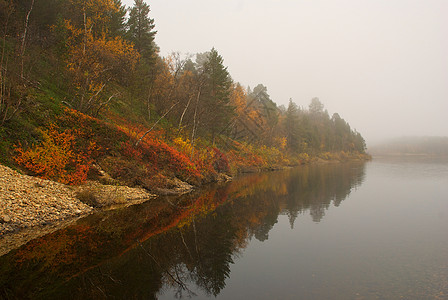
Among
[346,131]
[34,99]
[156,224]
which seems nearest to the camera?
[156,224]

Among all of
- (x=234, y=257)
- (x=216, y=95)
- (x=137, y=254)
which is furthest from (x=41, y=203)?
(x=216, y=95)

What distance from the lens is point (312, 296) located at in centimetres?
698

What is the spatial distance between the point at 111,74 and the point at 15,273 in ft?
73.6

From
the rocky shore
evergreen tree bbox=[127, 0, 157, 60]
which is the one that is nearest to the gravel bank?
the rocky shore

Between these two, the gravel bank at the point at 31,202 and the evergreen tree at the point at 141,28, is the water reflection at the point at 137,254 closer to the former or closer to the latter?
the gravel bank at the point at 31,202

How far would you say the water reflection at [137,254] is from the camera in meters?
6.97

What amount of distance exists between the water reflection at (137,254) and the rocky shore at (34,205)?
856 mm

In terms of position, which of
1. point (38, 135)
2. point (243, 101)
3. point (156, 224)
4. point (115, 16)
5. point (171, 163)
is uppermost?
point (115, 16)

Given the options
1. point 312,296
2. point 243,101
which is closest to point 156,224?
point 312,296

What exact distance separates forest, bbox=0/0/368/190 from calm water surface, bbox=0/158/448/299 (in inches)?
235

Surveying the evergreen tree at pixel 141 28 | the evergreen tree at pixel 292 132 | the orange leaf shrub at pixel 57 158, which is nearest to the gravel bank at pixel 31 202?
the orange leaf shrub at pixel 57 158

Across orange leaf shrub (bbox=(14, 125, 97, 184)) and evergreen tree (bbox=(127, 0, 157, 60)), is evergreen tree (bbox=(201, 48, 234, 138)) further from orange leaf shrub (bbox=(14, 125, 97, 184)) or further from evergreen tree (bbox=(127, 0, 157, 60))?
orange leaf shrub (bbox=(14, 125, 97, 184))

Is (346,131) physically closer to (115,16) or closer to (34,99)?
(115,16)

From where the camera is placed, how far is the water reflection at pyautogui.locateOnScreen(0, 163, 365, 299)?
697 centimetres
